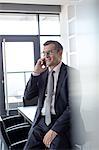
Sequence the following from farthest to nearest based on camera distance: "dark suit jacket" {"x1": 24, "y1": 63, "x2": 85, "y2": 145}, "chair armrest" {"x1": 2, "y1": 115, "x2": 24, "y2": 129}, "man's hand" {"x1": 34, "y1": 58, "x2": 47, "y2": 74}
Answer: "chair armrest" {"x1": 2, "y1": 115, "x2": 24, "y2": 129}
"man's hand" {"x1": 34, "y1": 58, "x2": 47, "y2": 74}
"dark suit jacket" {"x1": 24, "y1": 63, "x2": 85, "y2": 145}

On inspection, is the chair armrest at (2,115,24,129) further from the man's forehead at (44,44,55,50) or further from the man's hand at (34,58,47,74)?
the man's forehead at (44,44,55,50)

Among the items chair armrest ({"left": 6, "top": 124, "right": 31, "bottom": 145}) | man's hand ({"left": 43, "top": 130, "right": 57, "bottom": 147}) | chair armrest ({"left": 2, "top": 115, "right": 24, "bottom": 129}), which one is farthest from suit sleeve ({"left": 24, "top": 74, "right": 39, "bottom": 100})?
chair armrest ({"left": 2, "top": 115, "right": 24, "bottom": 129})

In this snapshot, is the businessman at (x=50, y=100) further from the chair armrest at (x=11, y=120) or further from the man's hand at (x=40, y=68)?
the chair armrest at (x=11, y=120)

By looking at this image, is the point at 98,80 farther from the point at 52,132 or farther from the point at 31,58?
the point at 31,58

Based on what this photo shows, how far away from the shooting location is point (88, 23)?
1.64ft

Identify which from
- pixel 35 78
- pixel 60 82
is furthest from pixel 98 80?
pixel 35 78

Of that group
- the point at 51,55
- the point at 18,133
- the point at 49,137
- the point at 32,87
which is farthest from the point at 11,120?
the point at 51,55

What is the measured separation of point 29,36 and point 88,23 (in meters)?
4.22

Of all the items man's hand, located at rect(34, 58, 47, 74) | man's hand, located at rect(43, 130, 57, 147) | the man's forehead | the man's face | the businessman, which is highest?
the man's forehead

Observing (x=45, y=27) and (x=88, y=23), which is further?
(x=45, y=27)

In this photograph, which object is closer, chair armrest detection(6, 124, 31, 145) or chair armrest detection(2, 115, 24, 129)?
chair armrest detection(6, 124, 31, 145)

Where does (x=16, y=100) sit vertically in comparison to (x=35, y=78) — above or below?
below

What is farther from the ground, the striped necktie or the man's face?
the man's face

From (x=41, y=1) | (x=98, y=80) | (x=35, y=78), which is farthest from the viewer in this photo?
(x=41, y=1)
